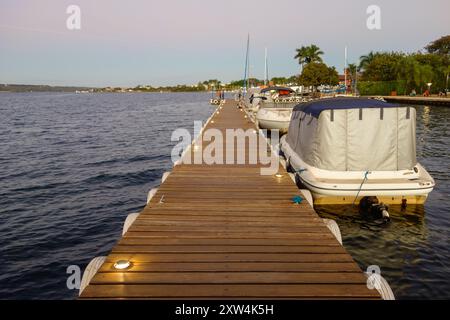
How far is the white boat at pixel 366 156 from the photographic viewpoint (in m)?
10.9

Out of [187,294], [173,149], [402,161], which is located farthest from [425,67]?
[187,294]

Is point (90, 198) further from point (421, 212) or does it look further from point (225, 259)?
point (421, 212)

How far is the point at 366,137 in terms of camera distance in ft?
36.9

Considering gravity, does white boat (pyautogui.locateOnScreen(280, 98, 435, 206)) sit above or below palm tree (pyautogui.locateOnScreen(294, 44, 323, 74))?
below

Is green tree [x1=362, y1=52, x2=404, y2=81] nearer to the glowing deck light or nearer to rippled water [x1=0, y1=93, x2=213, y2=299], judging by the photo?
rippled water [x1=0, y1=93, x2=213, y2=299]

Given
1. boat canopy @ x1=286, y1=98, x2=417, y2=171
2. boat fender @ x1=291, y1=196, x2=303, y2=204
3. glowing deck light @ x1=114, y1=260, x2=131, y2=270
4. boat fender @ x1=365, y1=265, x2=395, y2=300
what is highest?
boat canopy @ x1=286, y1=98, x2=417, y2=171

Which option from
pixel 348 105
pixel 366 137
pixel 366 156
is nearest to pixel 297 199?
pixel 366 156

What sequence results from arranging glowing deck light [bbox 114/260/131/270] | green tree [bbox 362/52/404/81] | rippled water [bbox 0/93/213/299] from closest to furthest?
glowing deck light [bbox 114/260/131/270] → rippled water [bbox 0/93/213/299] → green tree [bbox 362/52/404/81]

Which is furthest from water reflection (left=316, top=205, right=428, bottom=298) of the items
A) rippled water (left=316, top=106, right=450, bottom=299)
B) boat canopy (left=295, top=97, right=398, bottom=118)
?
boat canopy (left=295, top=97, right=398, bottom=118)

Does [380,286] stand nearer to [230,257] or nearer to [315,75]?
[230,257]

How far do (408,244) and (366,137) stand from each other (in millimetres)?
3559

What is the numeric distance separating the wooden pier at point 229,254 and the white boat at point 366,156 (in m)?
2.25

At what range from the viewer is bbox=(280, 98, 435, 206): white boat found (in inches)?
430
